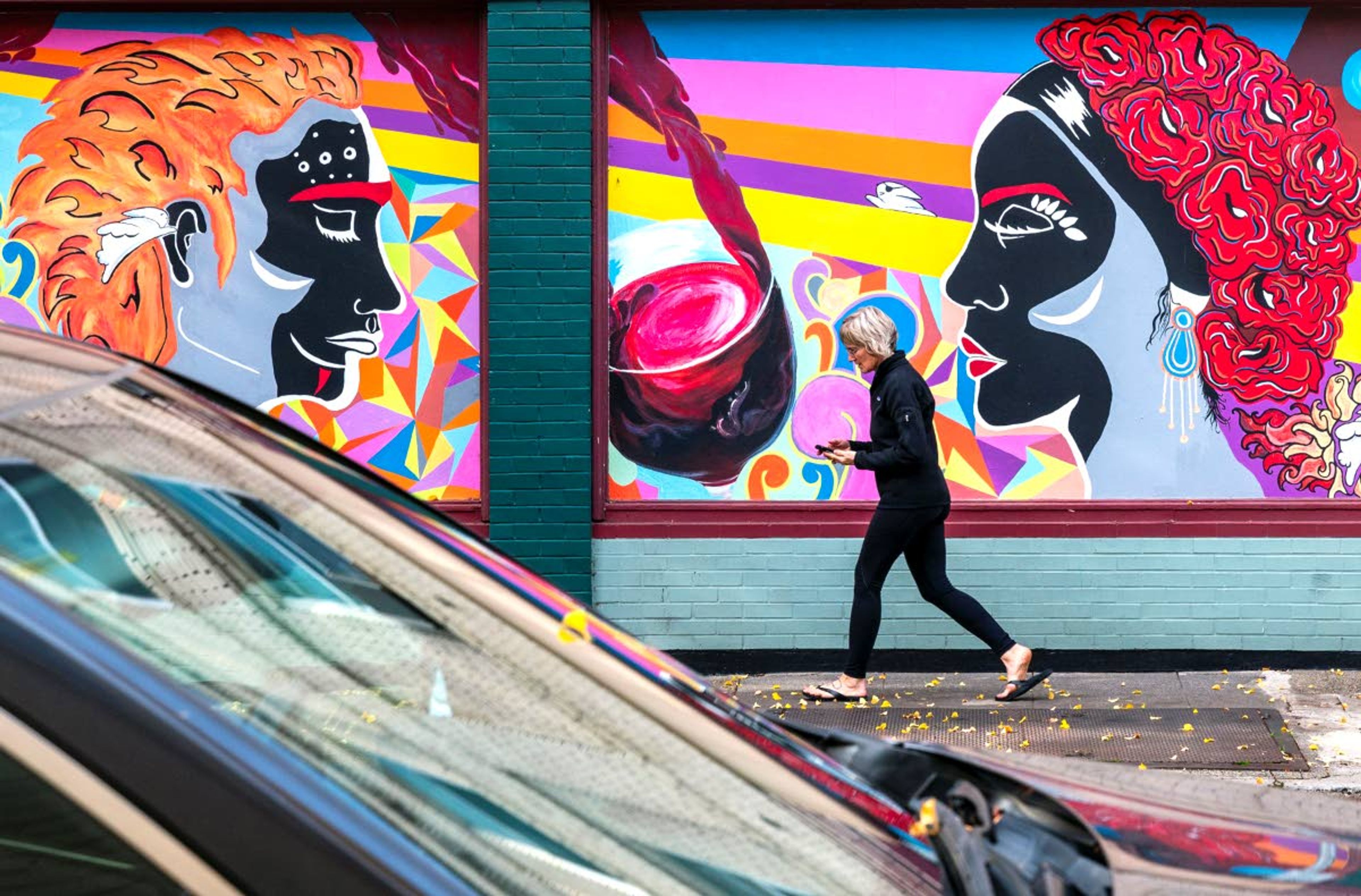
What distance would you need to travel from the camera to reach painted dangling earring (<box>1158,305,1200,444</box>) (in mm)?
8383

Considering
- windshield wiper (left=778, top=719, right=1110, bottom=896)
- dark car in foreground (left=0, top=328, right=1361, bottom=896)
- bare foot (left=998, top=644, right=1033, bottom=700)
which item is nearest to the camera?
dark car in foreground (left=0, top=328, right=1361, bottom=896)

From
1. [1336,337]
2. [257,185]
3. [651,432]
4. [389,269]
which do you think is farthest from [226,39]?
[1336,337]

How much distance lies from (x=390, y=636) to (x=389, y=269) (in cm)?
714

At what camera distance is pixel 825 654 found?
853cm

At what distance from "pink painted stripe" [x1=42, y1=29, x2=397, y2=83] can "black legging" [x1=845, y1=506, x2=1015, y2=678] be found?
374 cm

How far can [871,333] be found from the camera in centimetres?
723

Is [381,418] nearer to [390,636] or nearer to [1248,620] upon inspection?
[1248,620]

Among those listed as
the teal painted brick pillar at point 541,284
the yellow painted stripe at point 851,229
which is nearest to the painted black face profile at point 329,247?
the teal painted brick pillar at point 541,284

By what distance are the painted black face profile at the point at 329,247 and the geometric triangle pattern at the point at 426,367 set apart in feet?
0.31

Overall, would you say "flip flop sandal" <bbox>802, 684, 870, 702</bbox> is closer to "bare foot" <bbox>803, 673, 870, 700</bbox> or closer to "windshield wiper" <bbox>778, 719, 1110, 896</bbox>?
"bare foot" <bbox>803, 673, 870, 700</bbox>

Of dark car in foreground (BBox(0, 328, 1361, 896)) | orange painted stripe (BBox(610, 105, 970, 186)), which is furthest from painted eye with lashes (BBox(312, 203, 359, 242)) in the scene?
dark car in foreground (BBox(0, 328, 1361, 896))

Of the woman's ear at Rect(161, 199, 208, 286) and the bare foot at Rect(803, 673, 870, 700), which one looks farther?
the woman's ear at Rect(161, 199, 208, 286)

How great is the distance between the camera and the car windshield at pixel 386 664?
4.66ft

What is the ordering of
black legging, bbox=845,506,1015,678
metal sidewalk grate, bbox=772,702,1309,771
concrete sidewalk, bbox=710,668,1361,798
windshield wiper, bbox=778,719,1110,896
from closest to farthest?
windshield wiper, bbox=778,719,1110,896, metal sidewalk grate, bbox=772,702,1309,771, concrete sidewalk, bbox=710,668,1361,798, black legging, bbox=845,506,1015,678
